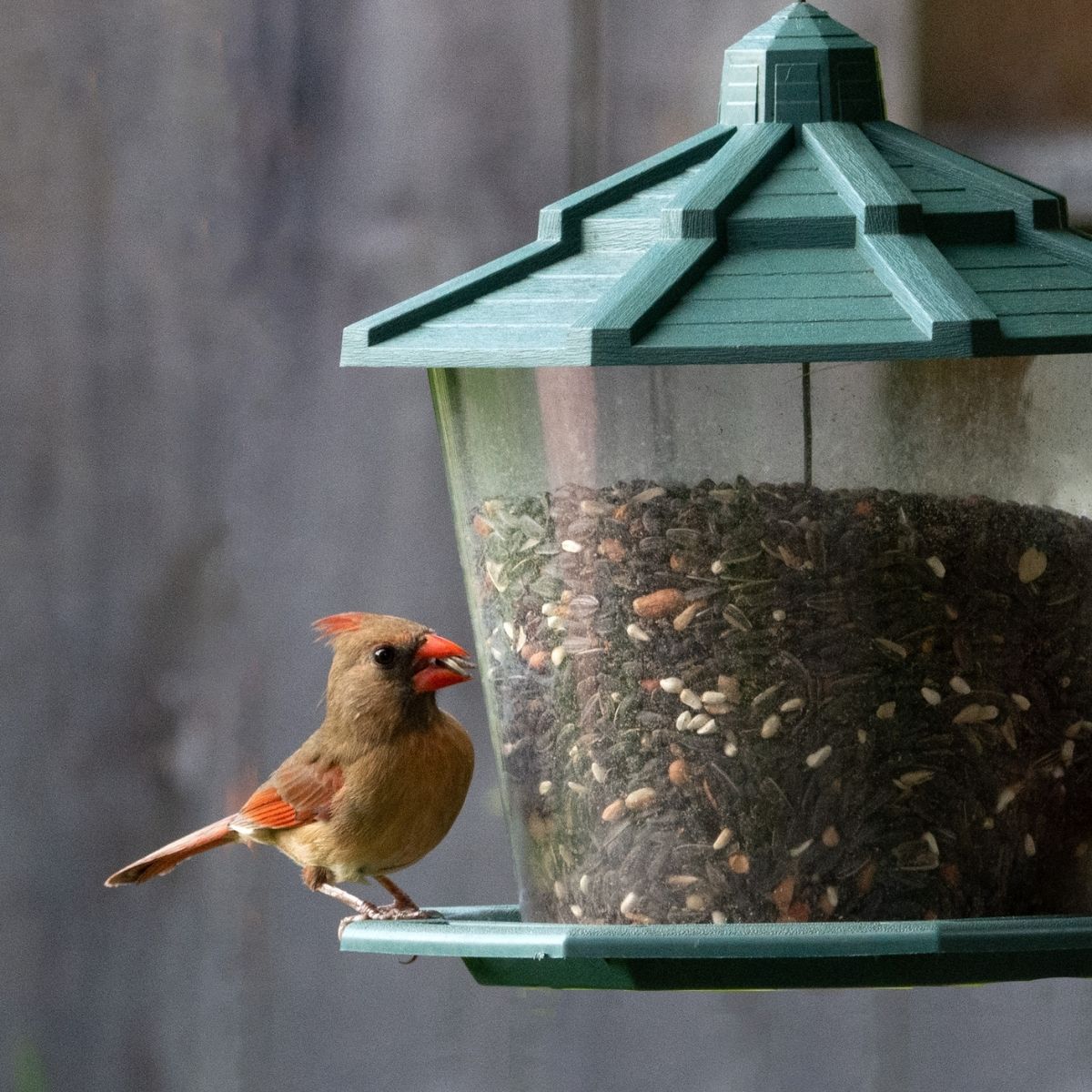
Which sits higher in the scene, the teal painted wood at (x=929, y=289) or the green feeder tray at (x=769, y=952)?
the teal painted wood at (x=929, y=289)

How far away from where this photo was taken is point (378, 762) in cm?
284

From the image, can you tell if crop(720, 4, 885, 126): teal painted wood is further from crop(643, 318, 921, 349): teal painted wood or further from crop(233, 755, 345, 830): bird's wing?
crop(233, 755, 345, 830): bird's wing

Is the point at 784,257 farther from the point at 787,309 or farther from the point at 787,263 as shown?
the point at 787,309

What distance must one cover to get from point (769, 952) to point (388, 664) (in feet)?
3.00

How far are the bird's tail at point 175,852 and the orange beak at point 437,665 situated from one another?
0.51 m

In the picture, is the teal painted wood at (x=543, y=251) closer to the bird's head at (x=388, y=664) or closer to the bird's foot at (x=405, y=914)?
the bird's head at (x=388, y=664)

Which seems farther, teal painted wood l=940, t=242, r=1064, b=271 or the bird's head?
the bird's head

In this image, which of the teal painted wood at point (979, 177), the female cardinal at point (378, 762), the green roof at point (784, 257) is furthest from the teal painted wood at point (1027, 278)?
the female cardinal at point (378, 762)

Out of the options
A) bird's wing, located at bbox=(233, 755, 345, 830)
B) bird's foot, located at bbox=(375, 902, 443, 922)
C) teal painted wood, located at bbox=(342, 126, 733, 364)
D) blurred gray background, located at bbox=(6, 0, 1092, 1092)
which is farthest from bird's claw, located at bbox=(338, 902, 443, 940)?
blurred gray background, located at bbox=(6, 0, 1092, 1092)

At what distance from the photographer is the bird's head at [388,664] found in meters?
2.84

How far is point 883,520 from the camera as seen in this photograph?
7.68ft

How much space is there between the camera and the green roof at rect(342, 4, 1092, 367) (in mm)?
2062

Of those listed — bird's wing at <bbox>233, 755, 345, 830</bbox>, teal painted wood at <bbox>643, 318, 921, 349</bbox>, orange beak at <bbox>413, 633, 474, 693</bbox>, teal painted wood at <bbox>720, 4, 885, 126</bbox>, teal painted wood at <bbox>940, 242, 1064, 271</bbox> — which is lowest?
bird's wing at <bbox>233, 755, 345, 830</bbox>

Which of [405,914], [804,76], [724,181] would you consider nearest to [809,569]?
[724,181]
